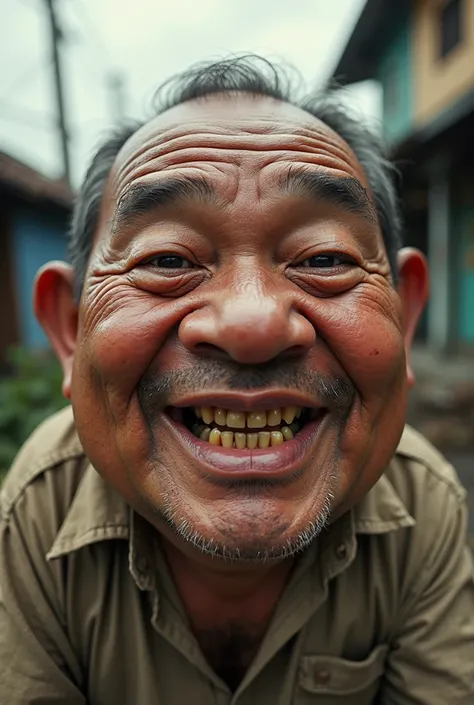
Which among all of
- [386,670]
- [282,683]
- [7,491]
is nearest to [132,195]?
[7,491]

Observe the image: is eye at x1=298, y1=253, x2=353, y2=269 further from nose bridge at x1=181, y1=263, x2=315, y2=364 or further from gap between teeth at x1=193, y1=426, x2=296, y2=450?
gap between teeth at x1=193, y1=426, x2=296, y2=450

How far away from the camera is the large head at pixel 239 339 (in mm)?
991

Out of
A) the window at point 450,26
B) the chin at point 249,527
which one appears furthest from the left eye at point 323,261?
the window at point 450,26

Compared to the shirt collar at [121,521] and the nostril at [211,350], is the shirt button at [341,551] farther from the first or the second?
the nostril at [211,350]

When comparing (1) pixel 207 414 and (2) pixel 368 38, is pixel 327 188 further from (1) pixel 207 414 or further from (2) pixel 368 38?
(2) pixel 368 38

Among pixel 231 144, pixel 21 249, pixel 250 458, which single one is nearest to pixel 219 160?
pixel 231 144

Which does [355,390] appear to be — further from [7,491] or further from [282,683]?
[7,491]

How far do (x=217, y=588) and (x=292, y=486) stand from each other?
19.4 inches

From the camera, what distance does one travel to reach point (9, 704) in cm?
119

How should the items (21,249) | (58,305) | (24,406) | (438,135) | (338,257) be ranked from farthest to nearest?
1. (21,249)
2. (438,135)
3. (24,406)
4. (58,305)
5. (338,257)

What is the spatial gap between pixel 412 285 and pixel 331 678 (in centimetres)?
103

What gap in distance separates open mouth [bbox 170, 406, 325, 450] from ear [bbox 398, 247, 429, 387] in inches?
21.0

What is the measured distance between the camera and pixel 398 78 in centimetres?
963

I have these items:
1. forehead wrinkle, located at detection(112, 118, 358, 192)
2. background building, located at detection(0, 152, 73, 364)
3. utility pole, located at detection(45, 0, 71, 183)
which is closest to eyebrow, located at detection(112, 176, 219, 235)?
forehead wrinkle, located at detection(112, 118, 358, 192)
